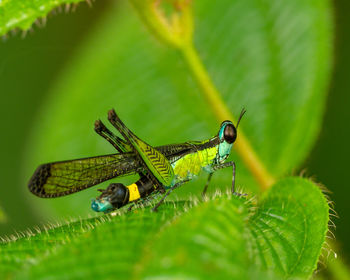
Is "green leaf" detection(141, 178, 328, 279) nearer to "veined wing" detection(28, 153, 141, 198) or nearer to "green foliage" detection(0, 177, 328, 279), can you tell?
"green foliage" detection(0, 177, 328, 279)

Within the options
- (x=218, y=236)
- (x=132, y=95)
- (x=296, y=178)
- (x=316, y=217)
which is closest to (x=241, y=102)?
(x=132, y=95)

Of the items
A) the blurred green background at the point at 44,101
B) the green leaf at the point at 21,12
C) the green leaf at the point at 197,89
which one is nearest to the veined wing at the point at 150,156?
the green leaf at the point at 21,12

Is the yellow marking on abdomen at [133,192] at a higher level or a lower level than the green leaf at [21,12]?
lower

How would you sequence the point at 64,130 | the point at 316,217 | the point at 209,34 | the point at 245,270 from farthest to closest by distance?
1. the point at 64,130
2. the point at 209,34
3. the point at 316,217
4. the point at 245,270

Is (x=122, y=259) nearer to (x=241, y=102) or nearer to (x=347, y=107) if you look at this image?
(x=241, y=102)

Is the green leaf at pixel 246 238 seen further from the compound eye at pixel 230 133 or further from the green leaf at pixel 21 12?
the green leaf at pixel 21 12

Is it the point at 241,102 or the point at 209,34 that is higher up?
the point at 209,34

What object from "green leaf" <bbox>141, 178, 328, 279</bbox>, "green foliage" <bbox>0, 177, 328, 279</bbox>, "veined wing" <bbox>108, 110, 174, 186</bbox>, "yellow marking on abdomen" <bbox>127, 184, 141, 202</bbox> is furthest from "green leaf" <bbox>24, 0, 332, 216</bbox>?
"green foliage" <bbox>0, 177, 328, 279</bbox>
